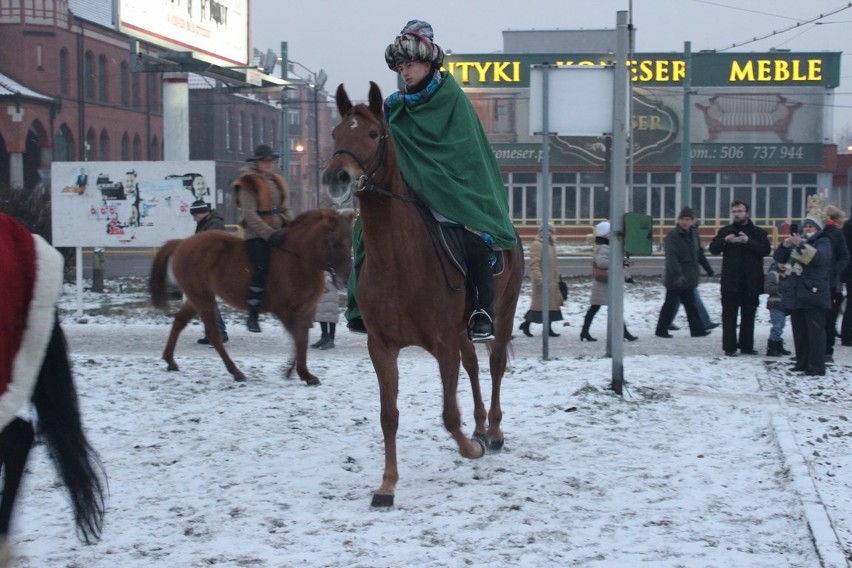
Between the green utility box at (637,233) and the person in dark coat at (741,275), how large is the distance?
3586 millimetres

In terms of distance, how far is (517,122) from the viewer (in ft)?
174

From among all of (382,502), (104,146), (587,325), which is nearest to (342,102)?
(382,502)

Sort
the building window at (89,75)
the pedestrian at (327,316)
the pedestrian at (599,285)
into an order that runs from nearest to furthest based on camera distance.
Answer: the pedestrian at (327,316) < the pedestrian at (599,285) < the building window at (89,75)

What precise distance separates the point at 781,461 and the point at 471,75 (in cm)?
4689

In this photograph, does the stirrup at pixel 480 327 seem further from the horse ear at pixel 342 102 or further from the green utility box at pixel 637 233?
the green utility box at pixel 637 233

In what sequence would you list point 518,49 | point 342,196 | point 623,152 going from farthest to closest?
point 518,49, point 623,152, point 342,196

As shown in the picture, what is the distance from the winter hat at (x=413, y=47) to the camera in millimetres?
6418

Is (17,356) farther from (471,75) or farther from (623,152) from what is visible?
(471,75)

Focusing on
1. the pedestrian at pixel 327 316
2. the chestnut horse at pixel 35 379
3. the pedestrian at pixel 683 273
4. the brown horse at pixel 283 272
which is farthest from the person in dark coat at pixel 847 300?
the chestnut horse at pixel 35 379

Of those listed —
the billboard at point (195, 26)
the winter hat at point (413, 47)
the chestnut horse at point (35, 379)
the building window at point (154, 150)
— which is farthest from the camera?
the building window at point (154, 150)

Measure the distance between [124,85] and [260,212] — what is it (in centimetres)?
5159

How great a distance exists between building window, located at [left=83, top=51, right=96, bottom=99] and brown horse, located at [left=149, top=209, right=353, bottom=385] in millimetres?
46978

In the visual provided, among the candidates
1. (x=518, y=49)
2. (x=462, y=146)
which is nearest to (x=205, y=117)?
(x=518, y=49)

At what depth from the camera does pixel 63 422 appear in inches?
178
